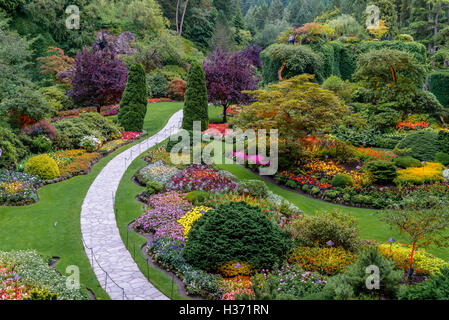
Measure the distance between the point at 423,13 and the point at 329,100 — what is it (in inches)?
1392

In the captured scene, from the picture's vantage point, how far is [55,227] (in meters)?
11.7

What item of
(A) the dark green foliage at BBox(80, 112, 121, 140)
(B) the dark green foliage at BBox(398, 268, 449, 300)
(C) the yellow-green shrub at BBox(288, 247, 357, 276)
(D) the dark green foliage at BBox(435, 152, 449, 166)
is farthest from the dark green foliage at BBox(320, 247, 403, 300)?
(A) the dark green foliage at BBox(80, 112, 121, 140)

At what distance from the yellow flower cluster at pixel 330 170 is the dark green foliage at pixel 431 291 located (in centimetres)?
827

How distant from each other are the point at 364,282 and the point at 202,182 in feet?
27.6

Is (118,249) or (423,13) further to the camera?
(423,13)

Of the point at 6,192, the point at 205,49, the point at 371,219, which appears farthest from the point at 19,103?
the point at 205,49

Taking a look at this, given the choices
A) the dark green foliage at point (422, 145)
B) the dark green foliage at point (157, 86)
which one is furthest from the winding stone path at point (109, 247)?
the dark green foliage at point (157, 86)

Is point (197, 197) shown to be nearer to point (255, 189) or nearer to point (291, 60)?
point (255, 189)

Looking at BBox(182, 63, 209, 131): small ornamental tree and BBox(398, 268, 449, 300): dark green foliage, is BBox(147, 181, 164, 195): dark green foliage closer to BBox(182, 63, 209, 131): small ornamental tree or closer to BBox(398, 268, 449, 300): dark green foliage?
BBox(182, 63, 209, 131): small ornamental tree

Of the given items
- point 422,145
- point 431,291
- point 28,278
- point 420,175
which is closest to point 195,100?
point 422,145

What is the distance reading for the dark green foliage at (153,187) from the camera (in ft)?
47.4

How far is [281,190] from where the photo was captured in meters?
15.6

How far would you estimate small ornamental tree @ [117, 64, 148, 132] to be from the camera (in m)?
22.8

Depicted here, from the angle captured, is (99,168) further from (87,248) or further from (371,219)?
(371,219)
